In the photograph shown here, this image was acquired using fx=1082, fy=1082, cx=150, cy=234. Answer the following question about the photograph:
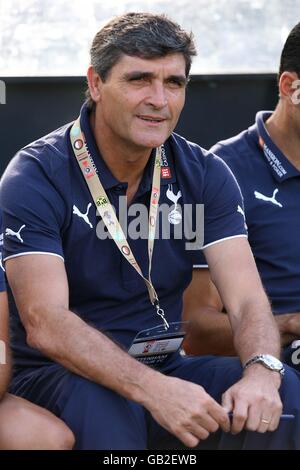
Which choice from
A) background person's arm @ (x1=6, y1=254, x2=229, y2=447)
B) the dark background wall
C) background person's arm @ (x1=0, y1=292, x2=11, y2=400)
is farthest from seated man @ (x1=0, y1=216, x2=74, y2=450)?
the dark background wall

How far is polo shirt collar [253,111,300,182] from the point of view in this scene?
12.7 feet

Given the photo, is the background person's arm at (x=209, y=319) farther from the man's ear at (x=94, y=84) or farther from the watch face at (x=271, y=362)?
the man's ear at (x=94, y=84)

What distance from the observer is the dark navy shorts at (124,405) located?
2928 mm

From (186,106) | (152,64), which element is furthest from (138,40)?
(186,106)

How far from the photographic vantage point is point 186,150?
3.55 m

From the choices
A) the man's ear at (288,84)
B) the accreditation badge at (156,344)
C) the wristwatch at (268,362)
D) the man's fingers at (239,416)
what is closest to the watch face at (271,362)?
the wristwatch at (268,362)

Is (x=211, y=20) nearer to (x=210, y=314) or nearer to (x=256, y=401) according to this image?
(x=210, y=314)

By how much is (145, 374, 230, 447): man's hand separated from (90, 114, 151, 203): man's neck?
734mm

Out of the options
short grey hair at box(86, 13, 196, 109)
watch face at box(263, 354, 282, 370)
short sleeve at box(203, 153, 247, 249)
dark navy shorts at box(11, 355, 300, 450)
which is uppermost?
short grey hair at box(86, 13, 196, 109)

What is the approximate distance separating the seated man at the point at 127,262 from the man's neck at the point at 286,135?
1.53 feet

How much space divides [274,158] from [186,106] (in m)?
1.24

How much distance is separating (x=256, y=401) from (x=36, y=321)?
650 millimetres

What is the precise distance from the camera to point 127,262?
3.30 meters

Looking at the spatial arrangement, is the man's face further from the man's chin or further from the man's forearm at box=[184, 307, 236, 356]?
the man's forearm at box=[184, 307, 236, 356]
